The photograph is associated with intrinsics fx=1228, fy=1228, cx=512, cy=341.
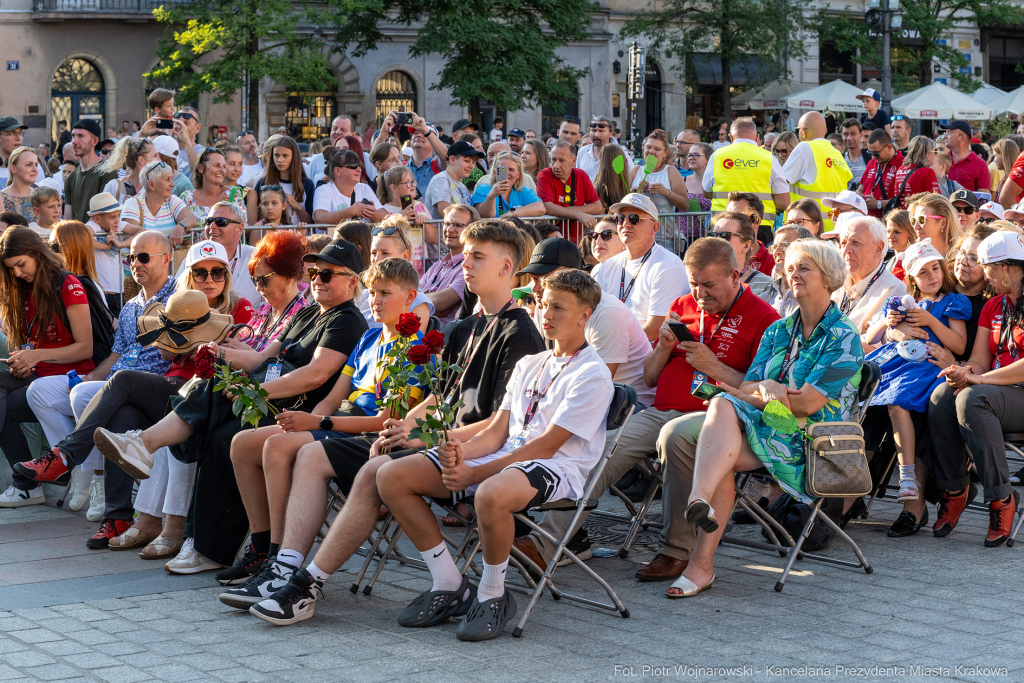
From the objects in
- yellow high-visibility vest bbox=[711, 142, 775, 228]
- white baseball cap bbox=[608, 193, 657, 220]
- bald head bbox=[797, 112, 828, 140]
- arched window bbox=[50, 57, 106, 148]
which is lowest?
white baseball cap bbox=[608, 193, 657, 220]

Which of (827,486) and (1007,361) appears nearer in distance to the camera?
(827,486)

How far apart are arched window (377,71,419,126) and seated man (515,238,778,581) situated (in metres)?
35.7

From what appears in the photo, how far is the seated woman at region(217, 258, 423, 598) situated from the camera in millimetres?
5703

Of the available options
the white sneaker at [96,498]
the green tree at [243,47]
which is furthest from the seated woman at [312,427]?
the green tree at [243,47]

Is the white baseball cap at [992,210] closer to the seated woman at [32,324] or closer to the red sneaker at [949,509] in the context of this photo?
the red sneaker at [949,509]

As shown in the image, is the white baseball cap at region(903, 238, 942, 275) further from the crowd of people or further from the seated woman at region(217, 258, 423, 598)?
the seated woman at region(217, 258, 423, 598)

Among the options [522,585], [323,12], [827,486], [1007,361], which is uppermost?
[323,12]

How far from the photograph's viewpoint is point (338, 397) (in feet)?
20.4

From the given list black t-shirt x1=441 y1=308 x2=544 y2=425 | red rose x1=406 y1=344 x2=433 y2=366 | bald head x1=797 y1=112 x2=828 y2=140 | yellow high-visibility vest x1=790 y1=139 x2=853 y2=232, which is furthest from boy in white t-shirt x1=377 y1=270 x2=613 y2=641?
bald head x1=797 y1=112 x2=828 y2=140

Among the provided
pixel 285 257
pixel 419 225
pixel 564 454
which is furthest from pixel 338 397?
pixel 419 225

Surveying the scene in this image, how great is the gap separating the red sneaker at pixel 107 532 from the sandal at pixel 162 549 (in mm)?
359

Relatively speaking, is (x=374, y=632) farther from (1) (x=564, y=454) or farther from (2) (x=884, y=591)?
(2) (x=884, y=591)

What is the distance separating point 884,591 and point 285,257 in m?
3.56

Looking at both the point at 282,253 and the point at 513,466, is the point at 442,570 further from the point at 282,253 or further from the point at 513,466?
the point at 282,253
